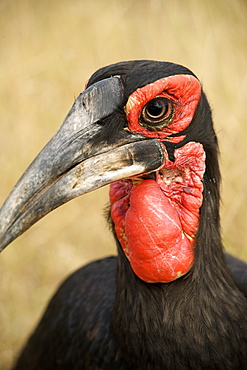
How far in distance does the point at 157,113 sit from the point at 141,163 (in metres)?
0.20

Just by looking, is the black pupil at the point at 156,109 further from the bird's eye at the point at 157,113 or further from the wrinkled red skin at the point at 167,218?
the wrinkled red skin at the point at 167,218

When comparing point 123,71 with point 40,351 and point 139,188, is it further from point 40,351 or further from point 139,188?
point 40,351

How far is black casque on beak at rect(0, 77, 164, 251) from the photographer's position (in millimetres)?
1914

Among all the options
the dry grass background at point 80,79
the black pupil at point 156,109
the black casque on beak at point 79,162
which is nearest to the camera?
the black casque on beak at point 79,162

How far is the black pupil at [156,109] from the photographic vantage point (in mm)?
2043

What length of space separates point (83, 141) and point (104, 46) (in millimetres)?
3852

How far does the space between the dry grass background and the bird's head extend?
274 centimetres

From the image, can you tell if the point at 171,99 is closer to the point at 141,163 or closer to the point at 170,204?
the point at 141,163

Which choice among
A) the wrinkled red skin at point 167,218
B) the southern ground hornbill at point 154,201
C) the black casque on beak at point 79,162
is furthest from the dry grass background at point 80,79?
the black casque on beak at point 79,162

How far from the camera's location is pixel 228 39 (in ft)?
18.5

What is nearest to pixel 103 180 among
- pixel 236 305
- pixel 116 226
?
pixel 116 226

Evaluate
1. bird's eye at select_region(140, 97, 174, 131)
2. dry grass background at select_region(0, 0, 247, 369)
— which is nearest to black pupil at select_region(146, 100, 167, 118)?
bird's eye at select_region(140, 97, 174, 131)

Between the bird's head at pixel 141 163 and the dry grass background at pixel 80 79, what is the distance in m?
2.74

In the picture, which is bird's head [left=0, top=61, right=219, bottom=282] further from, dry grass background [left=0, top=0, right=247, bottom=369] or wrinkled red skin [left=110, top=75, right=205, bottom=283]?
dry grass background [left=0, top=0, right=247, bottom=369]
